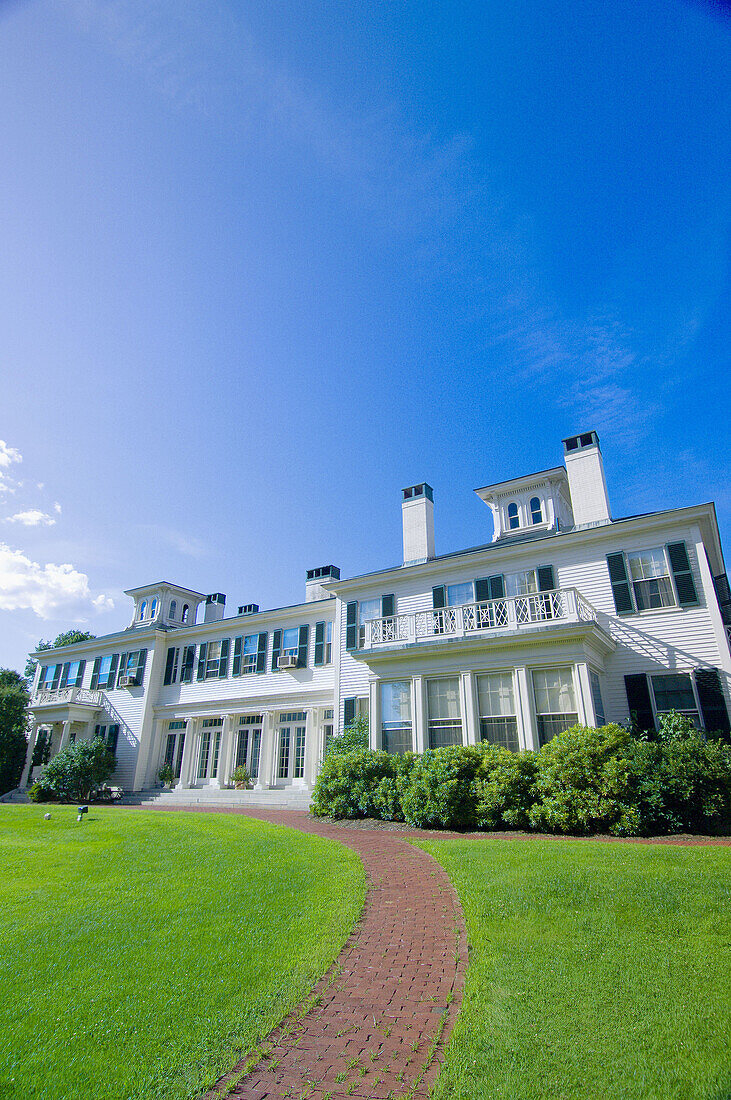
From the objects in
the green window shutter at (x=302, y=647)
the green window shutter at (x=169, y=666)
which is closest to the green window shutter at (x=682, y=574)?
the green window shutter at (x=302, y=647)

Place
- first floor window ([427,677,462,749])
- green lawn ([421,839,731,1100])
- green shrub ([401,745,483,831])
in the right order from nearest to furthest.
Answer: green lawn ([421,839,731,1100]) < green shrub ([401,745,483,831]) < first floor window ([427,677,462,749])

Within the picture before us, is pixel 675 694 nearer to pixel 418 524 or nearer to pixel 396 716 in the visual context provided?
pixel 396 716

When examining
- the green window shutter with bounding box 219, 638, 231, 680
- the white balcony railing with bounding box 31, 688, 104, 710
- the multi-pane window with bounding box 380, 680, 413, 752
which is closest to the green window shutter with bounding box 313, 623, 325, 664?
the green window shutter with bounding box 219, 638, 231, 680

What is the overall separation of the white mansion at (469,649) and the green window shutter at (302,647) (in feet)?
0.15

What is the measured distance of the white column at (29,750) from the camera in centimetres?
2962

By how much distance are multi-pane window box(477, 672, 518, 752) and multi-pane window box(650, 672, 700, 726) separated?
3500 millimetres

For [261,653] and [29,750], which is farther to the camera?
[29,750]

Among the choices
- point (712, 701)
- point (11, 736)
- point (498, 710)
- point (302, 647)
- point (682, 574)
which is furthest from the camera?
point (11, 736)

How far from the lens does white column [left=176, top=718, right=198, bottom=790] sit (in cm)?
2450

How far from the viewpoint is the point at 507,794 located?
11.8 m

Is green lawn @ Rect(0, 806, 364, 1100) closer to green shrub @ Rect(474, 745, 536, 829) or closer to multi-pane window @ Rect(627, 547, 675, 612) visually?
green shrub @ Rect(474, 745, 536, 829)

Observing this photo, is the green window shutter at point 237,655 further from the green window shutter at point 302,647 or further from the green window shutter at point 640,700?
the green window shutter at point 640,700

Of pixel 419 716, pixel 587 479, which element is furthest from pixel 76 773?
pixel 587 479

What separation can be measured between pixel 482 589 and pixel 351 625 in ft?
16.9
